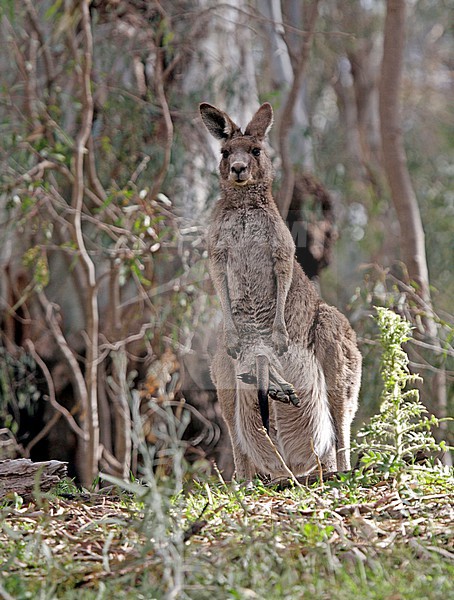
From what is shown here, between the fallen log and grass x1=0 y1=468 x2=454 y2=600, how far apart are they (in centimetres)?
47

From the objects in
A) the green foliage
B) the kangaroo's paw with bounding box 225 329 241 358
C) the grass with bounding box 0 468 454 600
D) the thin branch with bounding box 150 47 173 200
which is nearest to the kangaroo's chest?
the kangaroo's paw with bounding box 225 329 241 358

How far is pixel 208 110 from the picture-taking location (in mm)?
3119

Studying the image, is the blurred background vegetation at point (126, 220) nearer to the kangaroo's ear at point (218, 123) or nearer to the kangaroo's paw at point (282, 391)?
the kangaroo's ear at point (218, 123)

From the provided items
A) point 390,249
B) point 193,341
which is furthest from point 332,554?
point 390,249

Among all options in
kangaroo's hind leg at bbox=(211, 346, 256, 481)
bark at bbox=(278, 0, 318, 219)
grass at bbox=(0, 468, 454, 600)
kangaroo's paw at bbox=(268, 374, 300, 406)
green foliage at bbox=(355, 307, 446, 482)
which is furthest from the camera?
bark at bbox=(278, 0, 318, 219)

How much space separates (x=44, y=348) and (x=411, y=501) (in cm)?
529

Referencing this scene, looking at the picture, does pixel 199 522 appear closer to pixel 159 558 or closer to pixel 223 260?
pixel 159 558

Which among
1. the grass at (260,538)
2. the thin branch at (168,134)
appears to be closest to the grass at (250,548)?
the grass at (260,538)

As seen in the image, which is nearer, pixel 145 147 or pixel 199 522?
pixel 199 522

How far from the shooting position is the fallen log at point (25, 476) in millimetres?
3113

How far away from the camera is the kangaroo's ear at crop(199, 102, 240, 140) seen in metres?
3.12

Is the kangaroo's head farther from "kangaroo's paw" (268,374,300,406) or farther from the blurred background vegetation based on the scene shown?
the blurred background vegetation

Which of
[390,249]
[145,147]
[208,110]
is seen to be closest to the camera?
[208,110]

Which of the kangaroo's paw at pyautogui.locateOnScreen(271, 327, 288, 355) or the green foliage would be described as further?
the kangaroo's paw at pyautogui.locateOnScreen(271, 327, 288, 355)
